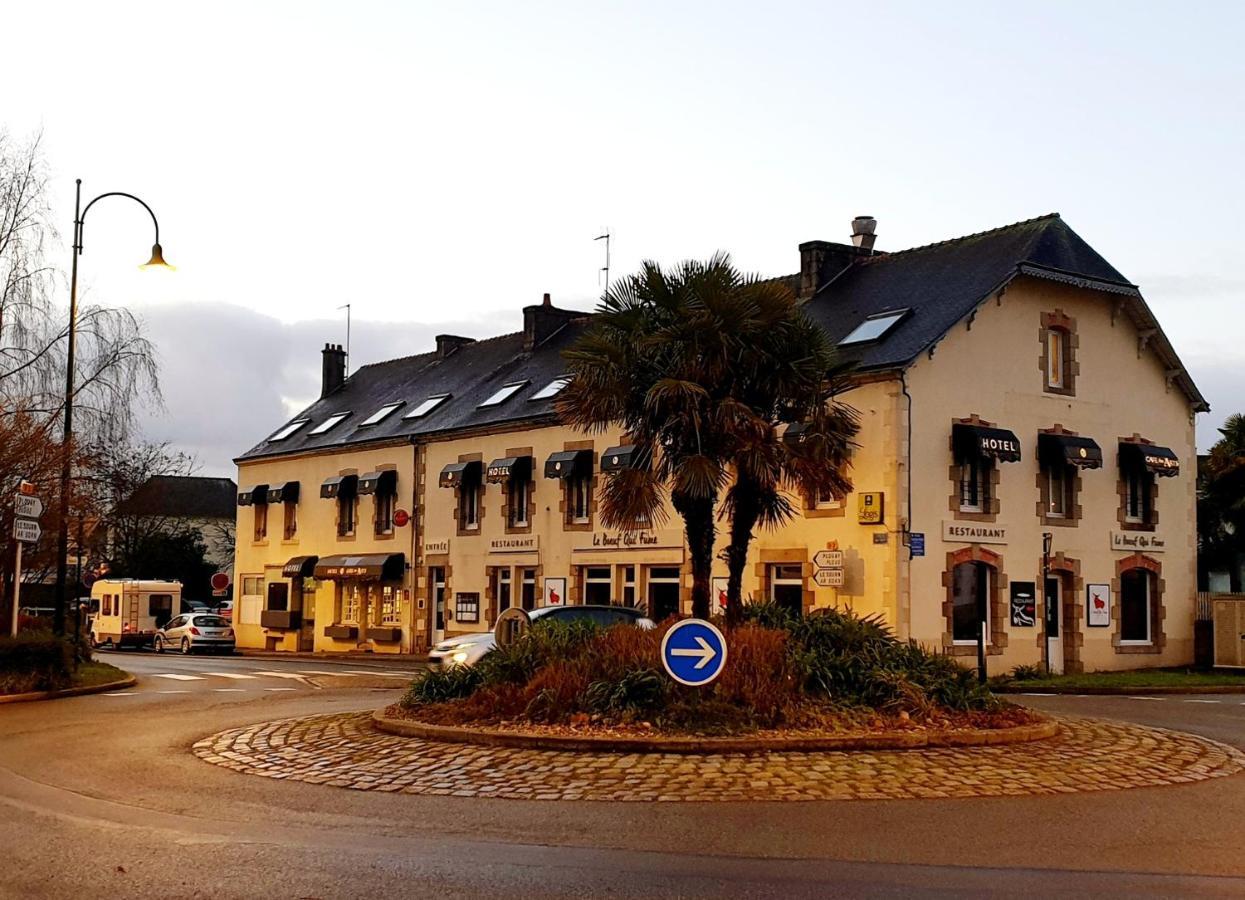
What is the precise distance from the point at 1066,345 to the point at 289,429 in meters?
27.8

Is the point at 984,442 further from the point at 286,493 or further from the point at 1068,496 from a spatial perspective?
the point at 286,493

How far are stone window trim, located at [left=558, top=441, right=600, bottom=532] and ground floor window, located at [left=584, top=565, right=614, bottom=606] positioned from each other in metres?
1.05

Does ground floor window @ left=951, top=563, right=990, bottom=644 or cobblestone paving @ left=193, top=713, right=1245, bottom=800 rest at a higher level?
ground floor window @ left=951, top=563, right=990, bottom=644

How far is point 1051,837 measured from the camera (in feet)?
30.8

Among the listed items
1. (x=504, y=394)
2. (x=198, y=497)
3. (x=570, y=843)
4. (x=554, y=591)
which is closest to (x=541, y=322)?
(x=504, y=394)

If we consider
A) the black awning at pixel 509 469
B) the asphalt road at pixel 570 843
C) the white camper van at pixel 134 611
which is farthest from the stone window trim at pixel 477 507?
the asphalt road at pixel 570 843

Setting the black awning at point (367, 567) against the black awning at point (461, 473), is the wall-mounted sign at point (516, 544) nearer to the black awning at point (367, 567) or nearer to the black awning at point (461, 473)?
the black awning at point (461, 473)

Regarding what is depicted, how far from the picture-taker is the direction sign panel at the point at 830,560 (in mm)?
27934

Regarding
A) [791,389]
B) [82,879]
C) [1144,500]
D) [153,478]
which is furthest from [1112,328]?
[153,478]

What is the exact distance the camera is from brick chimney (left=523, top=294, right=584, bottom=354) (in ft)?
138

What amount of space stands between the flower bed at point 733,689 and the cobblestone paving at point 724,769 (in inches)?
29.5

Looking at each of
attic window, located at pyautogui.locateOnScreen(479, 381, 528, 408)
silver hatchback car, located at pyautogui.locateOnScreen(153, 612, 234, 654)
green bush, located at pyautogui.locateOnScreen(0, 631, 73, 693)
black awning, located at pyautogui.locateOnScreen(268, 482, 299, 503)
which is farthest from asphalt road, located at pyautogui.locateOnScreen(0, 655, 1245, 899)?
black awning, located at pyautogui.locateOnScreen(268, 482, 299, 503)

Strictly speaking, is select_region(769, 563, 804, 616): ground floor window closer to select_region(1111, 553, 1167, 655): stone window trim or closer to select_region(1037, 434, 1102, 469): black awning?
select_region(1037, 434, 1102, 469): black awning

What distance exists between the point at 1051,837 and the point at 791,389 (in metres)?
9.19
